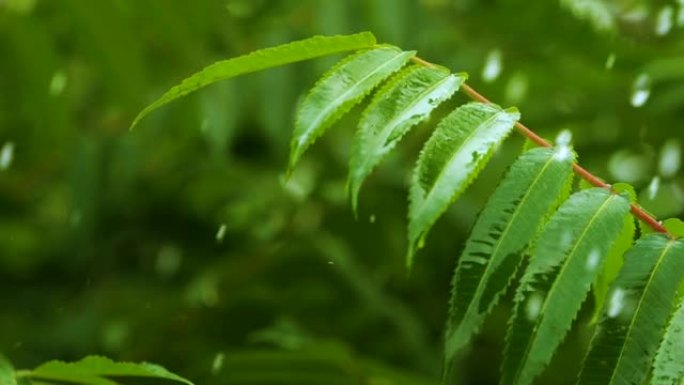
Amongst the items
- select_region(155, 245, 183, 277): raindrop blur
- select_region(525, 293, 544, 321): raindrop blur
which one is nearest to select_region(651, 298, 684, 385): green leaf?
select_region(525, 293, 544, 321): raindrop blur

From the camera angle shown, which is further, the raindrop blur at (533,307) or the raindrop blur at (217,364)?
the raindrop blur at (217,364)

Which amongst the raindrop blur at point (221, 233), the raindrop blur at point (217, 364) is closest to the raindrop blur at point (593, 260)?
the raindrop blur at point (217, 364)

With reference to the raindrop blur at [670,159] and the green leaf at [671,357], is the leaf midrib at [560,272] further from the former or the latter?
the raindrop blur at [670,159]

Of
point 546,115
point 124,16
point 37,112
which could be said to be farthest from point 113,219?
point 546,115

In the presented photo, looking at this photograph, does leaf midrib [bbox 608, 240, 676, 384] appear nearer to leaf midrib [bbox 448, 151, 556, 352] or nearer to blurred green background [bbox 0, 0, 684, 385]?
leaf midrib [bbox 448, 151, 556, 352]

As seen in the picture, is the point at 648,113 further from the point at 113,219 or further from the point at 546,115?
the point at 113,219

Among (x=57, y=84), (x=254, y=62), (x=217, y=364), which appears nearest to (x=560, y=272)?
(x=254, y=62)
